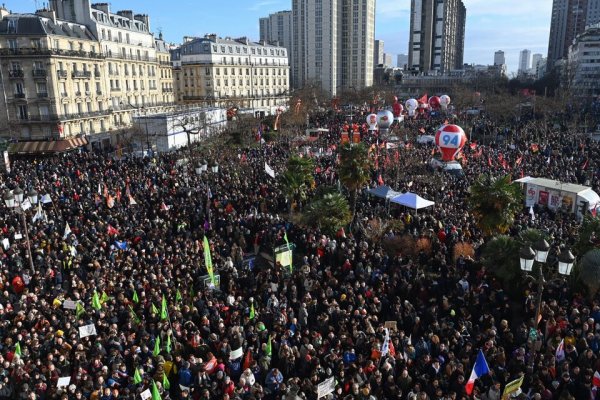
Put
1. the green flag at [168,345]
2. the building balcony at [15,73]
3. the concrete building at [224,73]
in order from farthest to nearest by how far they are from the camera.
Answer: the concrete building at [224,73]
the building balcony at [15,73]
the green flag at [168,345]

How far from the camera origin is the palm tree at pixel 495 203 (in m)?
18.3

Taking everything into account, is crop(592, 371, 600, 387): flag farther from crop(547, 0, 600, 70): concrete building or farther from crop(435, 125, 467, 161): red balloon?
crop(547, 0, 600, 70): concrete building

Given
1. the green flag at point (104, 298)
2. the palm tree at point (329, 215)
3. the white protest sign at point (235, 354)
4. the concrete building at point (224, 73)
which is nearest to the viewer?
the white protest sign at point (235, 354)

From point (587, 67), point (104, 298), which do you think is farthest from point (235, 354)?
point (587, 67)

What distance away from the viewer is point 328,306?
47.0 feet

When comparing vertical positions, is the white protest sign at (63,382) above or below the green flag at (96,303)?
below

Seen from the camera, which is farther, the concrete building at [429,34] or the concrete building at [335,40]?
the concrete building at [429,34]

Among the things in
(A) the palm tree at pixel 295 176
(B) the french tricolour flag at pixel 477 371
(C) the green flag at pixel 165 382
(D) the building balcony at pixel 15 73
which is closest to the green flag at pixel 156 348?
(C) the green flag at pixel 165 382

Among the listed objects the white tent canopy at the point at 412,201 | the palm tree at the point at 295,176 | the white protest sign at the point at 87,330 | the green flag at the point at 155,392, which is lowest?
the green flag at the point at 155,392

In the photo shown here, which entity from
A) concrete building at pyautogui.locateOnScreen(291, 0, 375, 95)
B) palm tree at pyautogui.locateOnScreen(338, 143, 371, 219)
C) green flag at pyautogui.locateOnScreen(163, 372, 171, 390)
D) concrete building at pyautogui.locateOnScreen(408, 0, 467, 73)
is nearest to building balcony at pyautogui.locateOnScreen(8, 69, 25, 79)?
palm tree at pyautogui.locateOnScreen(338, 143, 371, 219)

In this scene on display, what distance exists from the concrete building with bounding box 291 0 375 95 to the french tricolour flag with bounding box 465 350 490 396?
4879 inches

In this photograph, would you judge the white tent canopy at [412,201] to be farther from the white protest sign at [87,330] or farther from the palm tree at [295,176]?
the white protest sign at [87,330]

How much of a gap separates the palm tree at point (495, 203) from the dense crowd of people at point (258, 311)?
0.96 metres

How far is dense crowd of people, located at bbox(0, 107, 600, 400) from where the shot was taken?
11297 millimetres
